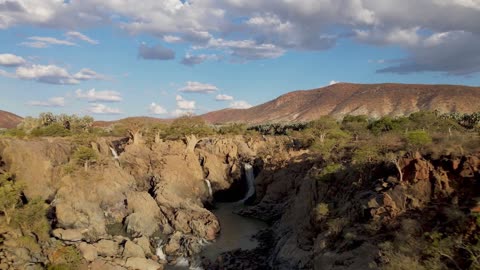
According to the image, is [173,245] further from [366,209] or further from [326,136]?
[326,136]

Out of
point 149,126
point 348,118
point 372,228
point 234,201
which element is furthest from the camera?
point 348,118

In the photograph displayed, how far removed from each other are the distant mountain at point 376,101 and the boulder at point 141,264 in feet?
350

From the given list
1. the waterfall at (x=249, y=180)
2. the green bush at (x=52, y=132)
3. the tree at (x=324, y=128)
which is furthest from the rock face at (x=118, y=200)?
the tree at (x=324, y=128)

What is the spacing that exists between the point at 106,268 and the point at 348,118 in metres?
57.0

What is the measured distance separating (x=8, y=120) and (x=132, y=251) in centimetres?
16363

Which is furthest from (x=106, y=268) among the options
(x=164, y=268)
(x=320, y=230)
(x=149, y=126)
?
(x=149, y=126)

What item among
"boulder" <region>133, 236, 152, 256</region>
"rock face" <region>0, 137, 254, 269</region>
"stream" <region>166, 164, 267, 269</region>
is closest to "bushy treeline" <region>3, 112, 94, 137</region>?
"rock face" <region>0, 137, 254, 269</region>

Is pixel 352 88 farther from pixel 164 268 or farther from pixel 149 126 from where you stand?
pixel 164 268

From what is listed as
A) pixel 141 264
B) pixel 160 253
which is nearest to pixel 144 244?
pixel 160 253

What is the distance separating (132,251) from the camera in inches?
1052

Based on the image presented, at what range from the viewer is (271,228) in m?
33.5

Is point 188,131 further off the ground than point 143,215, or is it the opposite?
point 188,131

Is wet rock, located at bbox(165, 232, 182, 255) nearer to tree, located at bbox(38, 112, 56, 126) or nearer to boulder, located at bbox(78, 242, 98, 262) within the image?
boulder, located at bbox(78, 242, 98, 262)

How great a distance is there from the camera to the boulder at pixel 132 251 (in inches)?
1038
